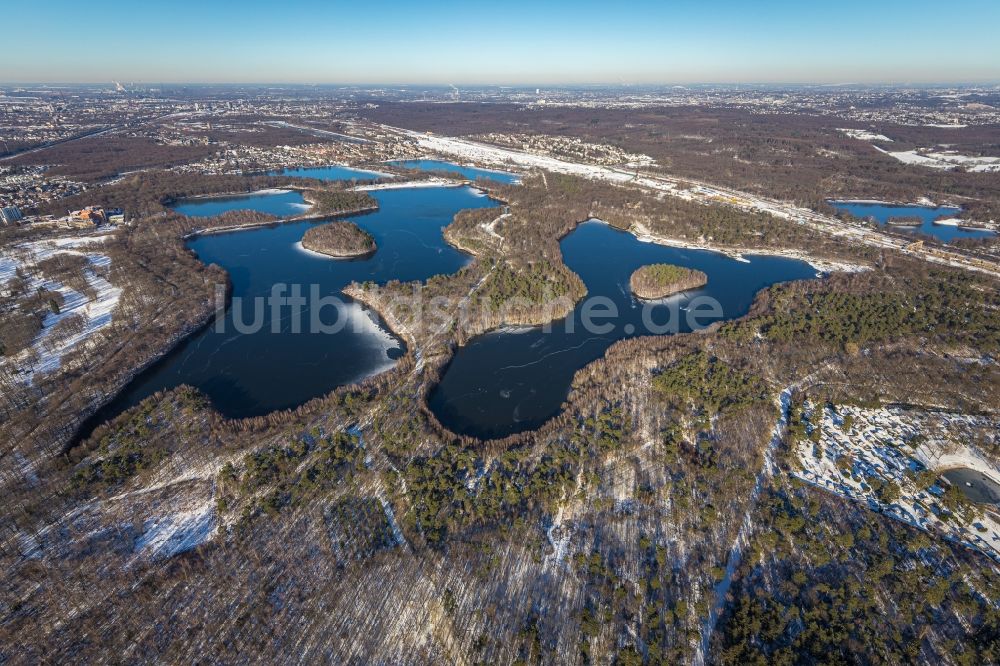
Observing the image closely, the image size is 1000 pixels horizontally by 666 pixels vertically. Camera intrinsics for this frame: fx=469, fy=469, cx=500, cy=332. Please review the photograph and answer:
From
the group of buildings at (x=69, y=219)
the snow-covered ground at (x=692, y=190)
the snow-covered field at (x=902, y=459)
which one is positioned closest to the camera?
the snow-covered field at (x=902, y=459)

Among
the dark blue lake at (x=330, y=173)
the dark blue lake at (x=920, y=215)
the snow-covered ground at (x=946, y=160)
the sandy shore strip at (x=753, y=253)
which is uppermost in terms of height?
the snow-covered ground at (x=946, y=160)

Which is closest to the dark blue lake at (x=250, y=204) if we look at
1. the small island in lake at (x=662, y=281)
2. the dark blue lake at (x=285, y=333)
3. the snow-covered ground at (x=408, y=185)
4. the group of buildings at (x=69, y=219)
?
the dark blue lake at (x=285, y=333)

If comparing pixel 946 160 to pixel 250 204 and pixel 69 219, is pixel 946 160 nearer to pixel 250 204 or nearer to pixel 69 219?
pixel 250 204

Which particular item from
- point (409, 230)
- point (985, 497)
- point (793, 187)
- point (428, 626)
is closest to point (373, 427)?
point (428, 626)

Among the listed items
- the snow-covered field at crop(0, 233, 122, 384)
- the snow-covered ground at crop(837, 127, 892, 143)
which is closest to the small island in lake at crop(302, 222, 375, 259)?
the snow-covered field at crop(0, 233, 122, 384)

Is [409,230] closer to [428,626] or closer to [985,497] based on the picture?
[428,626]

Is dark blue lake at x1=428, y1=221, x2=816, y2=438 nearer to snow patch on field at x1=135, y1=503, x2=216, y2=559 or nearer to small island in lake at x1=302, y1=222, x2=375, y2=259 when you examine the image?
snow patch on field at x1=135, y1=503, x2=216, y2=559

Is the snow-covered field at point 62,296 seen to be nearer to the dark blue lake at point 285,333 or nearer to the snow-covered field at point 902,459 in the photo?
the dark blue lake at point 285,333
